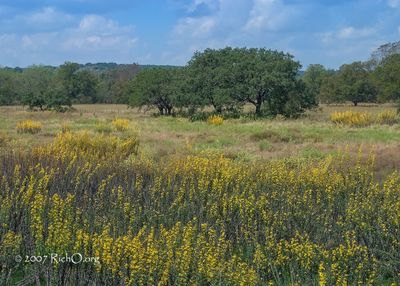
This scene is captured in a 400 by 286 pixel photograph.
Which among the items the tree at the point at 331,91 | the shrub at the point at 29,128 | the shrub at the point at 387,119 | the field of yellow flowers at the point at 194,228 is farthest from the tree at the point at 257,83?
the tree at the point at 331,91

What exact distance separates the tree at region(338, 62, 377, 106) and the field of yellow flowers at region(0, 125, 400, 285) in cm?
5540

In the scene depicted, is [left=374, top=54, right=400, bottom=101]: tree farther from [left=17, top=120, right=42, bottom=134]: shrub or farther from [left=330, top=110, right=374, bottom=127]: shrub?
[left=17, top=120, right=42, bottom=134]: shrub

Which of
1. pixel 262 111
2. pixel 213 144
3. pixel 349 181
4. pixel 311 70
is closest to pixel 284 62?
pixel 262 111

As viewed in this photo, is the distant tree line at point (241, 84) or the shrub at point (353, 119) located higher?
the distant tree line at point (241, 84)

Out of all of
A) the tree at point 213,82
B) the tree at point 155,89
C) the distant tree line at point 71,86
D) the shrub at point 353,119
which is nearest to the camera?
the shrub at point 353,119

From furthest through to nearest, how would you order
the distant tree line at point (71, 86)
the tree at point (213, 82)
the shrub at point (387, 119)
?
the distant tree line at point (71, 86) → the tree at point (213, 82) → the shrub at point (387, 119)

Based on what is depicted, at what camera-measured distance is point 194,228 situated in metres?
5.64

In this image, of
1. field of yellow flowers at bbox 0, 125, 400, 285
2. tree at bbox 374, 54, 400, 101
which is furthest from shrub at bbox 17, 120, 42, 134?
tree at bbox 374, 54, 400, 101

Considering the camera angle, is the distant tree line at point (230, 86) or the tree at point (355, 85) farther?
the tree at point (355, 85)

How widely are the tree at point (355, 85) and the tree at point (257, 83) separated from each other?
92.5 feet

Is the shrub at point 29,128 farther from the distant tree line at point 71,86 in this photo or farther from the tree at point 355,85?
the tree at point 355,85

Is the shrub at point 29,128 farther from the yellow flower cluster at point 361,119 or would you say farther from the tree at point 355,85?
the tree at point 355,85

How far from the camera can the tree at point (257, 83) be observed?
33.9 meters

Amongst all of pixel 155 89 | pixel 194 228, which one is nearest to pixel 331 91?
pixel 155 89
